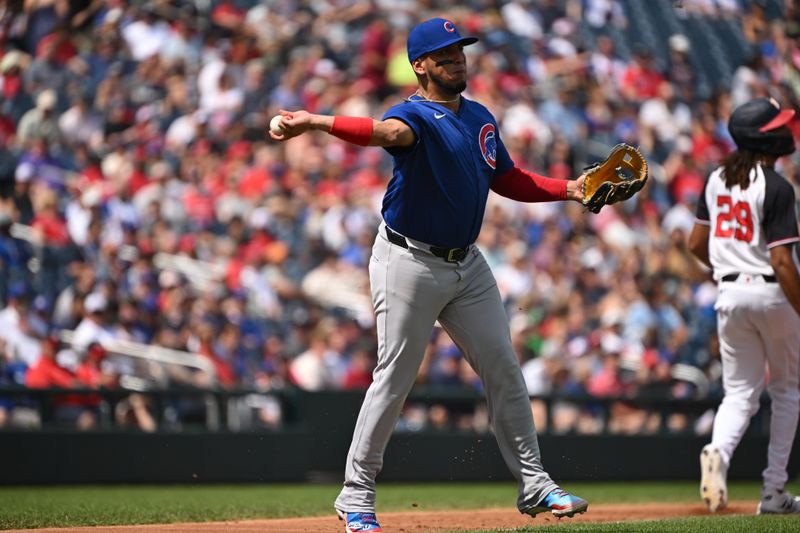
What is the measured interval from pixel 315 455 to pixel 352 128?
551 centimetres

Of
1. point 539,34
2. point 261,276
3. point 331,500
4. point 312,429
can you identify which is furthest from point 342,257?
point 539,34

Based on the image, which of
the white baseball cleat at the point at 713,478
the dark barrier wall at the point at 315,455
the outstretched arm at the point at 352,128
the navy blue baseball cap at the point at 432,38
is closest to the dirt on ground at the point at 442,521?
the white baseball cleat at the point at 713,478

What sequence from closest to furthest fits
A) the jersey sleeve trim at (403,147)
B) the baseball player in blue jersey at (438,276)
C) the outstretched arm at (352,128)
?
the outstretched arm at (352,128) → the jersey sleeve trim at (403,147) → the baseball player in blue jersey at (438,276)

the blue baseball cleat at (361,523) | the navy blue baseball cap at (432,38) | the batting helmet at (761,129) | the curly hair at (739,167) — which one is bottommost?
the blue baseball cleat at (361,523)

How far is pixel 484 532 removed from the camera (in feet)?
17.4

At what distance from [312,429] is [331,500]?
169 centimetres

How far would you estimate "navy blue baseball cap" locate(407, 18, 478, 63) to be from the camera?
4934 millimetres

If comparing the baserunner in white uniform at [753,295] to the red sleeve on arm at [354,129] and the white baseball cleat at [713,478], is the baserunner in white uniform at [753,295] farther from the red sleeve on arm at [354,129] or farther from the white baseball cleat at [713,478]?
the red sleeve on arm at [354,129]

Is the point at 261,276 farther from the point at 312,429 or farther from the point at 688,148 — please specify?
the point at 688,148

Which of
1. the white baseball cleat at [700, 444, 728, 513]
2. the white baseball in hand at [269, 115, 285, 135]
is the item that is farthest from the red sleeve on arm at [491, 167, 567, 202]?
the white baseball cleat at [700, 444, 728, 513]

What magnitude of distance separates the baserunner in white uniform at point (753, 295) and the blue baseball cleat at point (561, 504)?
1.57m

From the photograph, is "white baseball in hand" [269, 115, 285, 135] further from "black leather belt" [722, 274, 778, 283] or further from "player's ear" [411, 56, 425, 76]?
"black leather belt" [722, 274, 778, 283]

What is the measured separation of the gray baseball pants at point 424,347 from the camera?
4.99 metres

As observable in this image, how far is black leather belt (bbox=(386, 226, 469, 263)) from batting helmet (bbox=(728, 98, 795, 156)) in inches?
87.7
